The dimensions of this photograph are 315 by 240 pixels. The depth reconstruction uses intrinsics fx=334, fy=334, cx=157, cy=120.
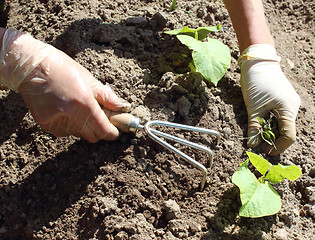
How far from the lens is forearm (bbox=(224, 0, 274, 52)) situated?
Answer: 1909 millimetres

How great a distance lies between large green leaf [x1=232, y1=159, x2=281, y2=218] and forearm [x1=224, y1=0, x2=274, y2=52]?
786 millimetres

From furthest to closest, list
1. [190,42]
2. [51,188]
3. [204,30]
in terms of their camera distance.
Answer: [204,30]
[190,42]
[51,188]

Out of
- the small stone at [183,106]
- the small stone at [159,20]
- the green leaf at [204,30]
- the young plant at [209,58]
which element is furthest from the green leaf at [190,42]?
the small stone at [159,20]

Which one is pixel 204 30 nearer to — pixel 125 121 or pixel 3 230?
pixel 125 121

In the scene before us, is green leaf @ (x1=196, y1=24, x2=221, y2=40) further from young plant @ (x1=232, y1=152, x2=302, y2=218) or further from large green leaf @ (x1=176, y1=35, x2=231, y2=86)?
young plant @ (x1=232, y1=152, x2=302, y2=218)

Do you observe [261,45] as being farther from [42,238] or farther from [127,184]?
[42,238]

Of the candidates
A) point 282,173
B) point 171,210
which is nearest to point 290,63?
point 282,173

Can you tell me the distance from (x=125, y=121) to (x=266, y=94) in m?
0.78

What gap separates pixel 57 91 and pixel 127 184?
551 millimetres

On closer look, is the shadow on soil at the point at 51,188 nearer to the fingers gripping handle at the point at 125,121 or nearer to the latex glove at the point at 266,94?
the fingers gripping handle at the point at 125,121

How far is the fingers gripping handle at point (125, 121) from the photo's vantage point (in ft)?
5.32

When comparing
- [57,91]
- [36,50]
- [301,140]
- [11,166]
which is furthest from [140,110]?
[301,140]

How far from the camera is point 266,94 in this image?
1.80m

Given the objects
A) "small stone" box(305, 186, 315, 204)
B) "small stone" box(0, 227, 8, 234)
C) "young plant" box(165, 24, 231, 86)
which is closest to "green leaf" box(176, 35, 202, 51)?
"young plant" box(165, 24, 231, 86)
